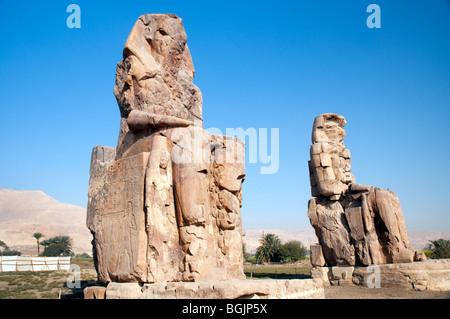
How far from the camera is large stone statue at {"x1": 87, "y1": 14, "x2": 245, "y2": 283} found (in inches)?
219

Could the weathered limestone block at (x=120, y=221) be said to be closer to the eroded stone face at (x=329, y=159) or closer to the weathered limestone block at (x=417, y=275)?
the eroded stone face at (x=329, y=159)

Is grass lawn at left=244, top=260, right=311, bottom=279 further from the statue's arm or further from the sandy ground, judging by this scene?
the statue's arm

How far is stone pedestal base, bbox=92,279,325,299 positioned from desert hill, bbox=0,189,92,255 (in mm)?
49080

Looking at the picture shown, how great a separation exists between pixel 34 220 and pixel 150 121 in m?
71.9

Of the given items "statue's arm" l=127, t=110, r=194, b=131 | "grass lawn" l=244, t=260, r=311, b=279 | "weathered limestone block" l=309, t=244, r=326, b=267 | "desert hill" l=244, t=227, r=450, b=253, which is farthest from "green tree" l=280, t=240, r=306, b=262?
"desert hill" l=244, t=227, r=450, b=253

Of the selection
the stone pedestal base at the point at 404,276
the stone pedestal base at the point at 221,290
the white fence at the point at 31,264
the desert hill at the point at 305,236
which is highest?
the stone pedestal base at the point at 221,290

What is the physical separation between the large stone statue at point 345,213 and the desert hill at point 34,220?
45.9m

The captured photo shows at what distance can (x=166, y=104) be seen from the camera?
21.6 feet

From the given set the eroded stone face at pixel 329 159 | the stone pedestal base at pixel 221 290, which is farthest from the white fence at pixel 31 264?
the stone pedestal base at pixel 221 290

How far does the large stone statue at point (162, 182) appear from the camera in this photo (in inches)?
219

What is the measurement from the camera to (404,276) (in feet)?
32.3

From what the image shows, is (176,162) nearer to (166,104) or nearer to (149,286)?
(166,104)

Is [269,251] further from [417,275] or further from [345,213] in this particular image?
[417,275]
